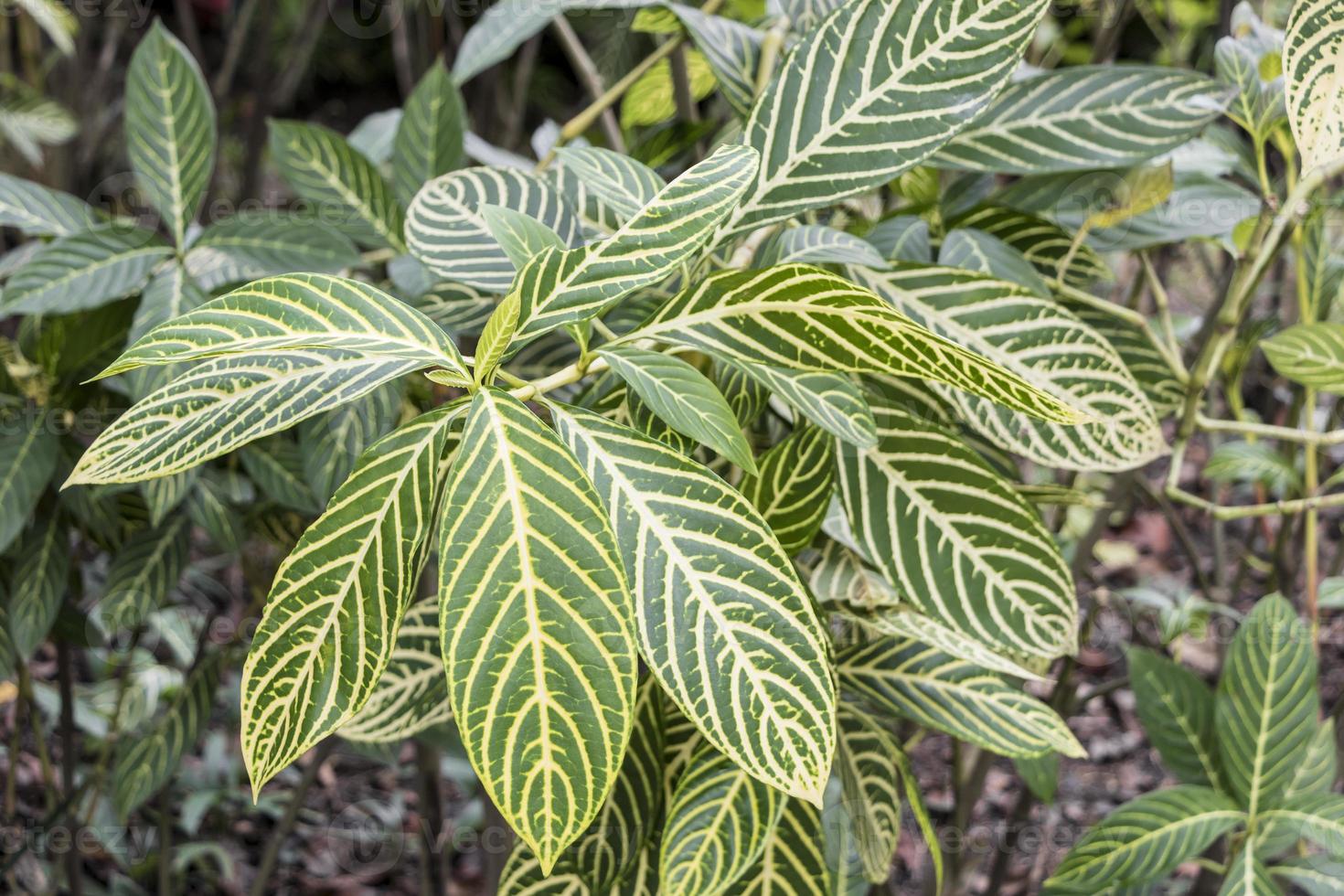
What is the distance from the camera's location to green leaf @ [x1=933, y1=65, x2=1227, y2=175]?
A: 766 mm

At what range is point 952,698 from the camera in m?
0.72

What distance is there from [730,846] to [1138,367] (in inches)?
18.5

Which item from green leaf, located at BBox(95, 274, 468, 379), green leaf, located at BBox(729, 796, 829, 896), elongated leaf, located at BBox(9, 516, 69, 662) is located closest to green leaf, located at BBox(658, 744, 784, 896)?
green leaf, located at BBox(729, 796, 829, 896)

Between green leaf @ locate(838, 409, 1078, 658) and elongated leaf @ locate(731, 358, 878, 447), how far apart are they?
0.09 m

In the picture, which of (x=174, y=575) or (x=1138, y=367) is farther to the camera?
(x=174, y=575)

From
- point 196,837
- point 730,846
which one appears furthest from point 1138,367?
point 196,837

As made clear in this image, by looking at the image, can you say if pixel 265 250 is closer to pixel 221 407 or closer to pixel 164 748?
pixel 221 407

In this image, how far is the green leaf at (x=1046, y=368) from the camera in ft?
2.30

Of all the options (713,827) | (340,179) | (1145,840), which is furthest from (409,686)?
(1145,840)

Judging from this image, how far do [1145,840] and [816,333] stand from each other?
0.55 metres

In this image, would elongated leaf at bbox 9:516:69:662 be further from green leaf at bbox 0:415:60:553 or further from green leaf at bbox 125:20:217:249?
green leaf at bbox 125:20:217:249

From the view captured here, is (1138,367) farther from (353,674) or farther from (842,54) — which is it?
(353,674)

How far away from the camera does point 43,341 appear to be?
969mm

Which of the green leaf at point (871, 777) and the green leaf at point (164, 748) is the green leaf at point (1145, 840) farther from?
the green leaf at point (164, 748)
